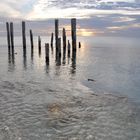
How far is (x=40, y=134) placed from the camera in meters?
9.47

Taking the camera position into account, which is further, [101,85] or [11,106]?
[101,85]

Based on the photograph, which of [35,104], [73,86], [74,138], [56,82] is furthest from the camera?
[56,82]

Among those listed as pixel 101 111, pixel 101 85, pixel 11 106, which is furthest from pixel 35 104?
pixel 101 85

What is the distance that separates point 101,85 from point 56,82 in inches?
111

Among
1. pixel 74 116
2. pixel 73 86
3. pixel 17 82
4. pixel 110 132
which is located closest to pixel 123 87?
pixel 73 86

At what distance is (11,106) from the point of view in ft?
41.1

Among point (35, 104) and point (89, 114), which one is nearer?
point (89, 114)

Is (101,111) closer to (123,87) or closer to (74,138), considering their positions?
(74,138)

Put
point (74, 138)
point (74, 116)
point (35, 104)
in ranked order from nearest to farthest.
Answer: point (74, 138) → point (74, 116) → point (35, 104)

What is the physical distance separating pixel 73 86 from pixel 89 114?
6.42 metres

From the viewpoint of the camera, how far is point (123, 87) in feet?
60.3

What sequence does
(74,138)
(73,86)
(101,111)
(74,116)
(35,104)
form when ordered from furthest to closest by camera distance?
(73,86), (35,104), (101,111), (74,116), (74,138)

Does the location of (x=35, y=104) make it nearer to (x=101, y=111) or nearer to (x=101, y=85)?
(x=101, y=111)

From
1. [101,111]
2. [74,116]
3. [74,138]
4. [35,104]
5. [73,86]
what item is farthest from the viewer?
[73,86]
